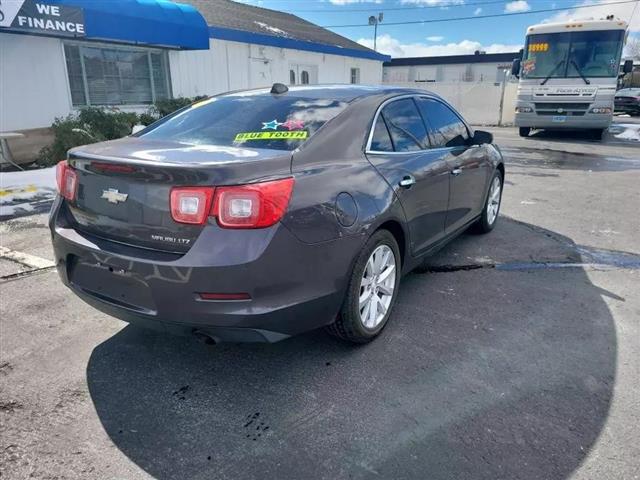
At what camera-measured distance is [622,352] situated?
10.4 ft

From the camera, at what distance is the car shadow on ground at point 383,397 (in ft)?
7.43

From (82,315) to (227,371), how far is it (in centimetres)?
141

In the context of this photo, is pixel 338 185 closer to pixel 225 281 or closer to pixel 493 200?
pixel 225 281


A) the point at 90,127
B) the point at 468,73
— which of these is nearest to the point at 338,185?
the point at 90,127

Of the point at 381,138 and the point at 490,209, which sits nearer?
the point at 381,138

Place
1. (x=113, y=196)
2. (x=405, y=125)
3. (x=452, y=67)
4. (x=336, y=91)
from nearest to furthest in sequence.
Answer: (x=113, y=196), (x=336, y=91), (x=405, y=125), (x=452, y=67)

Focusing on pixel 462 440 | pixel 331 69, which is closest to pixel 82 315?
pixel 462 440

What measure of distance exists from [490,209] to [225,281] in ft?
13.1

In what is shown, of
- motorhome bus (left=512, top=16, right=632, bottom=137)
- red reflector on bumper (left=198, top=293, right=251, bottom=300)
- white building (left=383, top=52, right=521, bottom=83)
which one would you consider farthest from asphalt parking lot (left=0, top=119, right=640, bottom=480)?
white building (left=383, top=52, right=521, bottom=83)

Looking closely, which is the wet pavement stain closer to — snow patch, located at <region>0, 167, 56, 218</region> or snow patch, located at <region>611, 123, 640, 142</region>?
snow patch, located at <region>0, 167, 56, 218</region>

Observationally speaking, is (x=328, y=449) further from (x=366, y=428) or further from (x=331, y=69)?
(x=331, y=69)

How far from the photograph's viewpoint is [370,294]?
10.4ft

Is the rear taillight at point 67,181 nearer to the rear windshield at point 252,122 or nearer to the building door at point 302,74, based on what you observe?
the rear windshield at point 252,122

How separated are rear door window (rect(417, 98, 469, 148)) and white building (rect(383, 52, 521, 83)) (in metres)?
52.3
